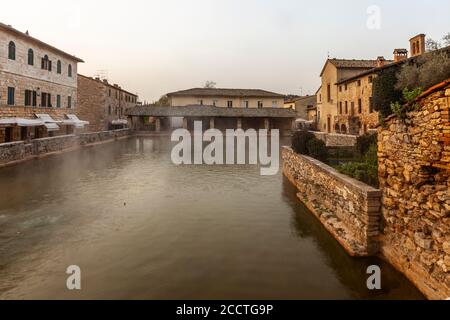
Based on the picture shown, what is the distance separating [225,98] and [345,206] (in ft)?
153

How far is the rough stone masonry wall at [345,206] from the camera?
6219 millimetres

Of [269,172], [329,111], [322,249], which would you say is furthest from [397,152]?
[329,111]

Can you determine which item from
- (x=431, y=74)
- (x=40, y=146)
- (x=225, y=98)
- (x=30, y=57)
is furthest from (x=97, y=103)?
(x=431, y=74)

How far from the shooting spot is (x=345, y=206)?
24.6ft

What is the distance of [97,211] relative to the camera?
916 centimetres

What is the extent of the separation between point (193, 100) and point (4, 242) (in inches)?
1837

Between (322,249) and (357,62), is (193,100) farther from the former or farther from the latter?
(322,249)

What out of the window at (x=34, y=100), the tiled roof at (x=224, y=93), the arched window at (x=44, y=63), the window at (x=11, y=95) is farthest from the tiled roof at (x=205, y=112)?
the window at (x=11, y=95)

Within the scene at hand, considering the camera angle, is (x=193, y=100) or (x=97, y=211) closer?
(x=97, y=211)

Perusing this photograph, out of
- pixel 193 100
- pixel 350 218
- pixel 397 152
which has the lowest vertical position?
pixel 350 218

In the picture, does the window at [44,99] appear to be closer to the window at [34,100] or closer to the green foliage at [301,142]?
→ the window at [34,100]

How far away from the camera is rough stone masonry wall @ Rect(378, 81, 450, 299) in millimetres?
4422

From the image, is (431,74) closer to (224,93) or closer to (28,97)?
(28,97)

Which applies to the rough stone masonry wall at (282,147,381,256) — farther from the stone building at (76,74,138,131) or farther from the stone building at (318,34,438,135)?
the stone building at (76,74,138,131)
